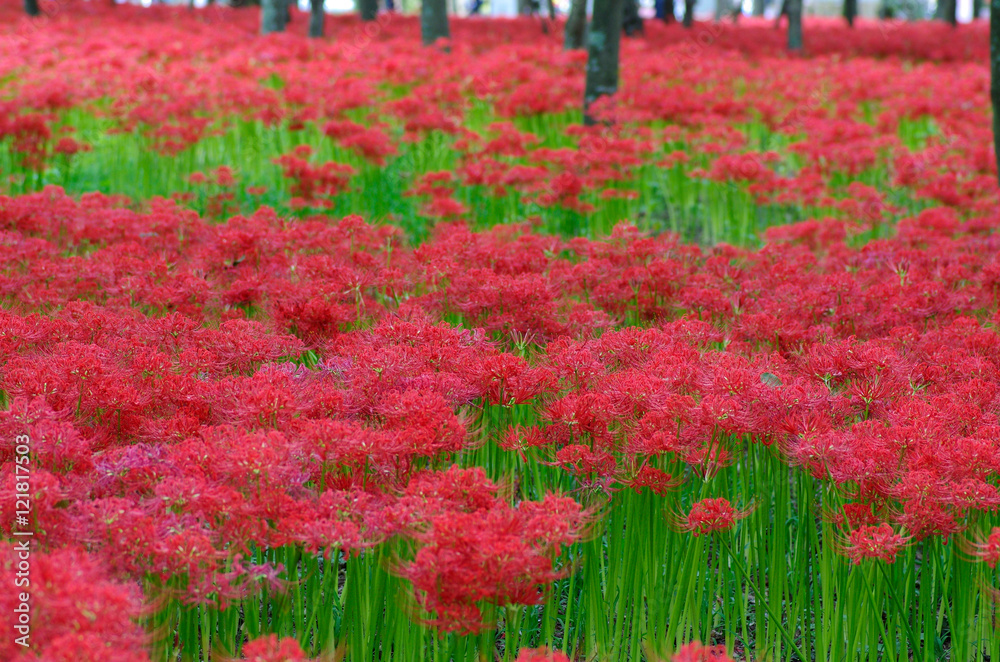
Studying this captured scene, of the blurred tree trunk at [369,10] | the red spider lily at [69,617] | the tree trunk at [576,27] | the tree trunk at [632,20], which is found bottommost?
the red spider lily at [69,617]

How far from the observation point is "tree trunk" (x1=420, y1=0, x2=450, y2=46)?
49.6 feet

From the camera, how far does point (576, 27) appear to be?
47.8 ft

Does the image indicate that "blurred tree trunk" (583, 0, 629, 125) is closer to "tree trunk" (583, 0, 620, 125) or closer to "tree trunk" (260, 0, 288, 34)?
"tree trunk" (583, 0, 620, 125)

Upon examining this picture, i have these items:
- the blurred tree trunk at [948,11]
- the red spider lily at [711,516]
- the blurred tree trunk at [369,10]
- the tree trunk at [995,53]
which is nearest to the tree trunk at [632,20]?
the blurred tree trunk at [369,10]

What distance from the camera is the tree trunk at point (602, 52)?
9773 mm

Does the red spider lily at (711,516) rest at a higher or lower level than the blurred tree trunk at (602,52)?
lower

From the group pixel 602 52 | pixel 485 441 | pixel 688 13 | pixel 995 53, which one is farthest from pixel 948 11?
pixel 485 441

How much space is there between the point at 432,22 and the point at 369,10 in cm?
737

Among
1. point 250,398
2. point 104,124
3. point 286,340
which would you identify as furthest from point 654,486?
point 104,124

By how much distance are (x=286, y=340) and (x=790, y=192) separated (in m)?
5.37

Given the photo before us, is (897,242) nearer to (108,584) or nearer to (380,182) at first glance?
(380,182)

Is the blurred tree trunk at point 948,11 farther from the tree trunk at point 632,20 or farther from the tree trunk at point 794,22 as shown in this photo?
the tree trunk at point 632,20

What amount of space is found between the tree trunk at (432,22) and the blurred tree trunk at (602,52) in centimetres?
572

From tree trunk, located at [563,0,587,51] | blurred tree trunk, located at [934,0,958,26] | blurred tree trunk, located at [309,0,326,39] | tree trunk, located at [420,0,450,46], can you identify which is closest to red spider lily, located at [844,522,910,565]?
tree trunk, located at [563,0,587,51]
